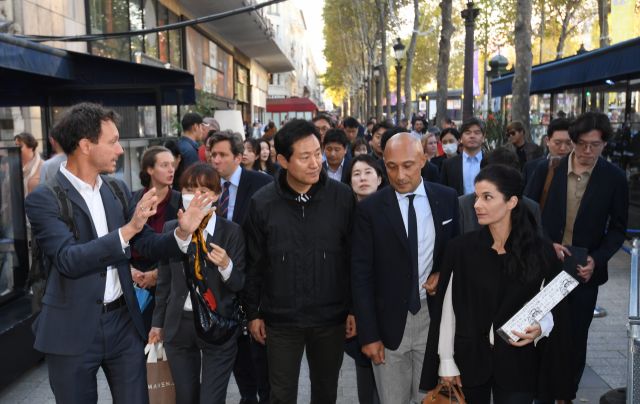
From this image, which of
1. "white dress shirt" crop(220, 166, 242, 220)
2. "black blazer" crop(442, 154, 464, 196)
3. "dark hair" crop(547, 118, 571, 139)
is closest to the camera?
"white dress shirt" crop(220, 166, 242, 220)

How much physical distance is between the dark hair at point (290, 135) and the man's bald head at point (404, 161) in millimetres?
529

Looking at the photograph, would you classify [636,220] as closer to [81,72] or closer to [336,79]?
[81,72]

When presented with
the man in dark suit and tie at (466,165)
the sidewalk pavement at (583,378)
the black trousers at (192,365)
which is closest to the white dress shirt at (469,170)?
the man in dark suit and tie at (466,165)

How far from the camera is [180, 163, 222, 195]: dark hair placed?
377cm

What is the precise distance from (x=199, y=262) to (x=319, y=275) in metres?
0.75

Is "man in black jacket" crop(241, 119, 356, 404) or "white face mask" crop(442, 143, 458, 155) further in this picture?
"white face mask" crop(442, 143, 458, 155)

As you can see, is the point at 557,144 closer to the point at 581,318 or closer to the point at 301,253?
the point at 581,318

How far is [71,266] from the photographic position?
281 cm

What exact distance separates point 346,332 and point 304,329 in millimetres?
334

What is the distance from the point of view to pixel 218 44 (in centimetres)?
2950

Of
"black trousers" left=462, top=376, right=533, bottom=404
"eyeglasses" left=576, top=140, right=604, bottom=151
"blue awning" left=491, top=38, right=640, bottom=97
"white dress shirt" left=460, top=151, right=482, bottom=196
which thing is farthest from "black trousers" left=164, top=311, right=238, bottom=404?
"blue awning" left=491, top=38, right=640, bottom=97

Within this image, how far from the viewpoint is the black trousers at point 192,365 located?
3.62 meters

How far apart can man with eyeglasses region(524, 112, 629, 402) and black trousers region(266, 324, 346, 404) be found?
2.01m

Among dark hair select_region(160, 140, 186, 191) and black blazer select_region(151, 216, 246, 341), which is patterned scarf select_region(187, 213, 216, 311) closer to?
black blazer select_region(151, 216, 246, 341)
